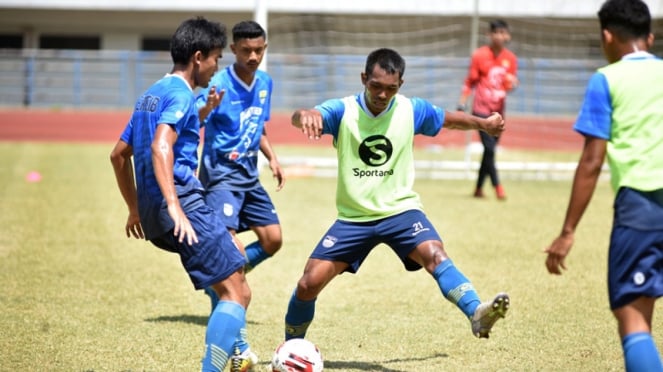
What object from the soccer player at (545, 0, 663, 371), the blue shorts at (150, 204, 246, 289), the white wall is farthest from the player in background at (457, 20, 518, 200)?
the soccer player at (545, 0, 663, 371)

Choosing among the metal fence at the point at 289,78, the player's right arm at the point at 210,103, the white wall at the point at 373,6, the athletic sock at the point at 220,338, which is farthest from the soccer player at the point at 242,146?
the metal fence at the point at 289,78

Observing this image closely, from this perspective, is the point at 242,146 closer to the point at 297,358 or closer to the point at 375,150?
the point at 375,150

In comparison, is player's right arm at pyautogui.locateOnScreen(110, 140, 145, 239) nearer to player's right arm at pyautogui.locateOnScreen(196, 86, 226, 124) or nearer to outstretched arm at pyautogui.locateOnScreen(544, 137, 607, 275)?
player's right arm at pyautogui.locateOnScreen(196, 86, 226, 124)

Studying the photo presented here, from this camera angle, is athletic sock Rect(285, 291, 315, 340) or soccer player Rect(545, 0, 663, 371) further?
athletic sock Rect(285, 291, 315, 340)

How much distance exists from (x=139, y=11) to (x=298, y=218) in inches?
996

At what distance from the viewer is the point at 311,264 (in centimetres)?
536

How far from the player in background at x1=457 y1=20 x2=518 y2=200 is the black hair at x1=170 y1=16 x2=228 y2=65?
8465 mm

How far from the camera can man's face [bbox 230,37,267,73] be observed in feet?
21.5

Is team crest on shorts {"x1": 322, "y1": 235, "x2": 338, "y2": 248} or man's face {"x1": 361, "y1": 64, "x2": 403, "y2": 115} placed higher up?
man's face {"x1": 361, "y1": 64, "x2": 403, "y2": 115}

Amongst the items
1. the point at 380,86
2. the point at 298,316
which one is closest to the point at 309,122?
the point at 380,86

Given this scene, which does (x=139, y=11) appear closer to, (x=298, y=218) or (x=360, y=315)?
(x=298, y=218)

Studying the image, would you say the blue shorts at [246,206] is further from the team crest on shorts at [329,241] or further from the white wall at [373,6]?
the white wall at [373,6]

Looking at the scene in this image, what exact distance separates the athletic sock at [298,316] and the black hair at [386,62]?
130cm

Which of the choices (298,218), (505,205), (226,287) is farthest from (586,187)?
(505,205)
